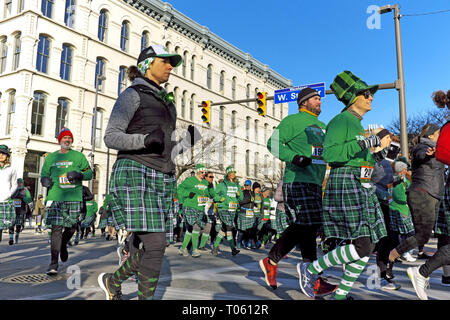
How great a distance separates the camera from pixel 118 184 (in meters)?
3.00

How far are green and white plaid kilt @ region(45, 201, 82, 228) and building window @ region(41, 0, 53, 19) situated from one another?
80.1 ft

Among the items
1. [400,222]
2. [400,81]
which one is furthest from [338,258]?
[400,81]

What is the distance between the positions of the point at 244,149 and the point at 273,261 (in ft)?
133

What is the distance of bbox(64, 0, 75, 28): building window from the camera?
89.5ft

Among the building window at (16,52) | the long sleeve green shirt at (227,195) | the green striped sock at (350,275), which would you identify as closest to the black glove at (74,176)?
the green striped sock at (350,275)

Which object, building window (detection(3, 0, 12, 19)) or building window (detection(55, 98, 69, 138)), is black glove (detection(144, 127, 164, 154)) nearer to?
building window (detection(55, 98, 69, 138))

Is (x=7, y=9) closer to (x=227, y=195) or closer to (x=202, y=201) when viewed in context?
(x=227, y=195)

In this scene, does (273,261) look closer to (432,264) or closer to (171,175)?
(432,264)

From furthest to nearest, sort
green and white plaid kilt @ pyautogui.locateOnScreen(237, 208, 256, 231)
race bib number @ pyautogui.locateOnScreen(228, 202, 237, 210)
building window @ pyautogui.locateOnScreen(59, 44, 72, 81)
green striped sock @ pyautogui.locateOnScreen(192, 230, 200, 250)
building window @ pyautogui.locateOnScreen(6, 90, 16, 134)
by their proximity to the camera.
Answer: building window @ pyautogui.locateOnScreen(59, 44, 72, 81) < building window @ pyautogui.locateOnScreen(6, 90, 16, 134) < green and white plaid kilt @ pyautogui.locateOnScreen(237, 208, 256, 231) < race bib number @ pyautogui.locateOnScreen(228, 202, 237, 210) < green striped sock @ pyautogui.locateOnScreen(192, 230, 200, 250)

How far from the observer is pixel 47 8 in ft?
85.6

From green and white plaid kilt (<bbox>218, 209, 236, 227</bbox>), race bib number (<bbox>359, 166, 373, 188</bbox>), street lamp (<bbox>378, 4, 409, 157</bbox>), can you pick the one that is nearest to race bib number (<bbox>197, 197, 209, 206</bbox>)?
green and white plaid kilt (<bbox>218, 209, 236, 227</bbox>)

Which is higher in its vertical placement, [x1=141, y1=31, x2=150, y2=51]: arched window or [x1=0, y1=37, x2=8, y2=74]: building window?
[x1=141, y1=31, x2=150, y2=51]: arched window

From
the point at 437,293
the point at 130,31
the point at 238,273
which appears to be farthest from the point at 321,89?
the point at 130,31

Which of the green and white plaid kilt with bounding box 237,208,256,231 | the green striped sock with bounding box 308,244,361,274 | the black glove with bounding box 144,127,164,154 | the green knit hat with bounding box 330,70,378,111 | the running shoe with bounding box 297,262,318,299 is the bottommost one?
the running shoe with bounding box 297,262,318,299
